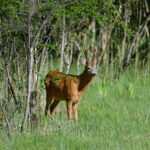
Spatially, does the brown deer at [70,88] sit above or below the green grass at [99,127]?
above

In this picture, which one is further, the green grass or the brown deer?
the brown deer

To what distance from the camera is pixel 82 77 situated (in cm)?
636

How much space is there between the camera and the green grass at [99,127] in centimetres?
469

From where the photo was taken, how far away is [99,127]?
18.5 ft

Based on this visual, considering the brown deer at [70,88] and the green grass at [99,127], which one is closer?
the green grass at [99,127]

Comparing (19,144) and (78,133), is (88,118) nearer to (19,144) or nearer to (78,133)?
(78,133)

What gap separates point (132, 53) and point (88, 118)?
457 centimetres

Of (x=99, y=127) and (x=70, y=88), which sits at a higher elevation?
(x=70, y=88)

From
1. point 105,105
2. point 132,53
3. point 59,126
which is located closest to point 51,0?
point 59,126

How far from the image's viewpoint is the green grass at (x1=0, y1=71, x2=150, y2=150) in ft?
15.4

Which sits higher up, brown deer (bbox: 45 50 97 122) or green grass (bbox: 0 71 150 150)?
brown deer (bbox: 45 50 97 122)

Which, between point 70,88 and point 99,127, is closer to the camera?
point 99,127

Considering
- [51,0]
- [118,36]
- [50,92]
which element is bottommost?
[50,92]

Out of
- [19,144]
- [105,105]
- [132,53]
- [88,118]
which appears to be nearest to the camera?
[19,144]
